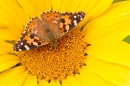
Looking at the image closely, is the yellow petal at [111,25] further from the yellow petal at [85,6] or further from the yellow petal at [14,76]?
the yellow petal at [14,76]

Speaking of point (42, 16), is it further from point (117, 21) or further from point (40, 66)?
point (117, 21)

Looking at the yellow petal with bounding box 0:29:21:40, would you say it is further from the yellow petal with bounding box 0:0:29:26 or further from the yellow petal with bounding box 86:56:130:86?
the yellow petal with bounding box 86:56:130:86

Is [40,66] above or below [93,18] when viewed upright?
below

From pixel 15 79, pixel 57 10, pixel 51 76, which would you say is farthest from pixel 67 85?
pixel 57 10

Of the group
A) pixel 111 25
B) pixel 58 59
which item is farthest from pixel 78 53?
pixel 111 25

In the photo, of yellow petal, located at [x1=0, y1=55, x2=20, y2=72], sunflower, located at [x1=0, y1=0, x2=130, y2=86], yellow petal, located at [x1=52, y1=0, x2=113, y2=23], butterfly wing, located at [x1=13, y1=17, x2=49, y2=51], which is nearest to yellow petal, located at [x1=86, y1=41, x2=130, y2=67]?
sunflower, located at [x1=0, y1=0, x2=130, y2=86]

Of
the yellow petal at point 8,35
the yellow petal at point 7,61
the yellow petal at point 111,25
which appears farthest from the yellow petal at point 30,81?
the yellow petal at point 111,25
